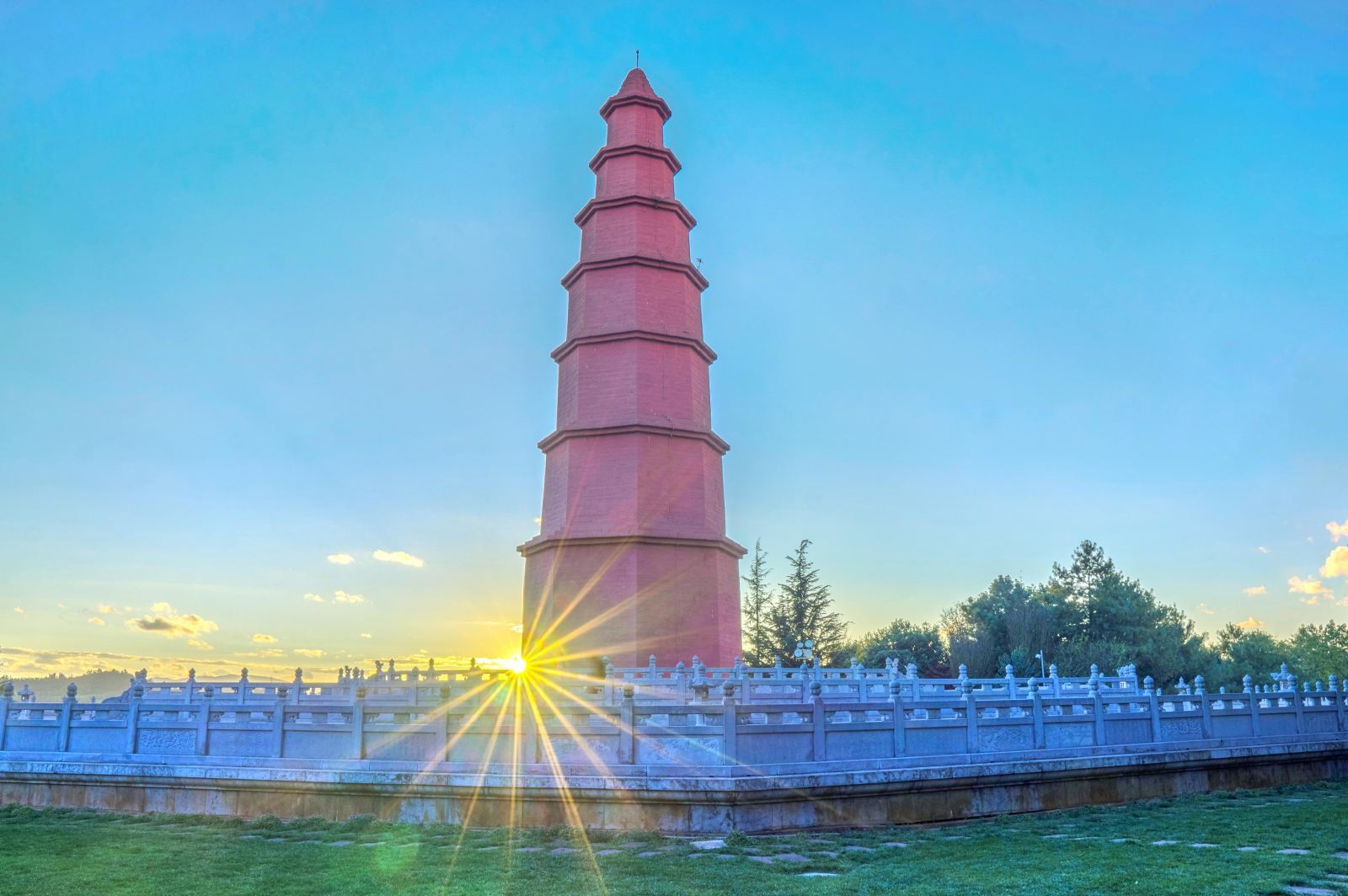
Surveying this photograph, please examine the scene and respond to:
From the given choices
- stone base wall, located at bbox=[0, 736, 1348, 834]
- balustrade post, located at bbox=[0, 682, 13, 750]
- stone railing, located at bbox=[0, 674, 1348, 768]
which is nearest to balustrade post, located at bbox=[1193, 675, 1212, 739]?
stone railing, located at bbox=[0, 674, 1348, 768]

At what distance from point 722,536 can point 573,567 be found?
4082 millimetres

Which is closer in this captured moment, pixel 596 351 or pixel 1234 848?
pixel 1234 848

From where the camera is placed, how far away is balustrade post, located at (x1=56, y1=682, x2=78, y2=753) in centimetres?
1653

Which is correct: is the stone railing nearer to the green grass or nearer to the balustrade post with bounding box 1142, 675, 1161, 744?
the balustrade post with bounding box 1142, 675, 1161, 744

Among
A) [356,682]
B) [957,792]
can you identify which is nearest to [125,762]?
[356,682]

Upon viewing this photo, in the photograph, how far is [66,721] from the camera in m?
16.7

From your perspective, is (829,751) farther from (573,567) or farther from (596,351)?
(596,351)

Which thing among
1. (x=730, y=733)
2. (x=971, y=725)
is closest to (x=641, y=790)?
(x=730, y=733)

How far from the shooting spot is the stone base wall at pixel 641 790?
12.6m

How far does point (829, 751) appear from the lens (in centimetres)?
1352

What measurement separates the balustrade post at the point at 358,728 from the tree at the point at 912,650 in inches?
1374

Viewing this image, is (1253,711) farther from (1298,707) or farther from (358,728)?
(358,728)

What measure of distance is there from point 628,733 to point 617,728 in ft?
0.52

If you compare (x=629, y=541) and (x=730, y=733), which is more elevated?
(x=629, y=541)
